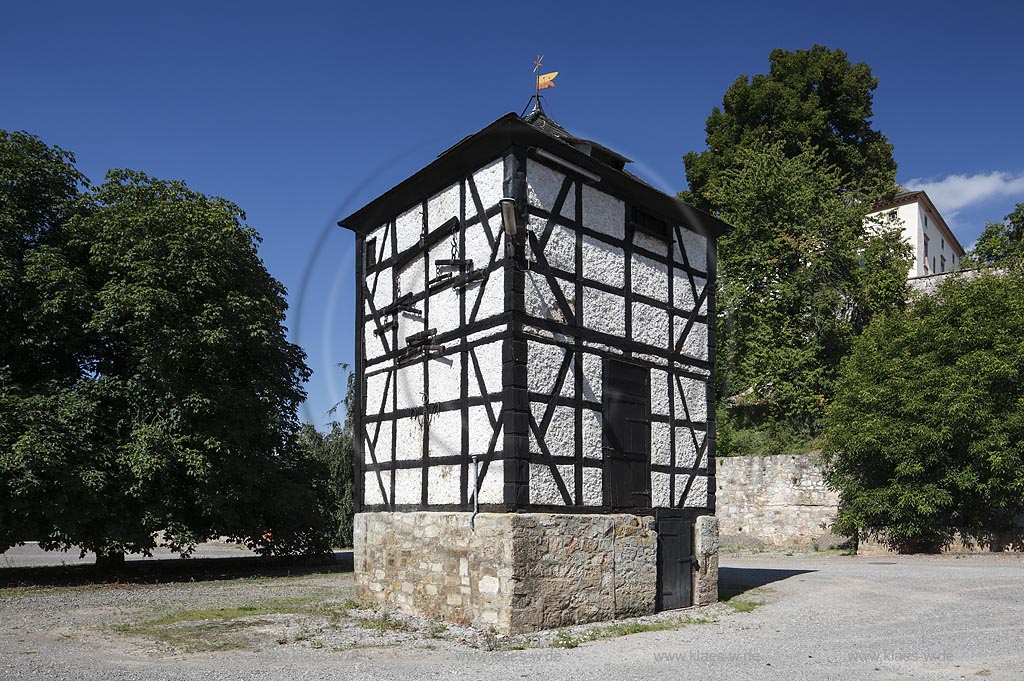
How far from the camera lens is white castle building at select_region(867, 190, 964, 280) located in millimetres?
34594

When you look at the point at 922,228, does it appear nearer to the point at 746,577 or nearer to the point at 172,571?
the point at 746,577

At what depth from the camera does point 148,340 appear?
15445 millimetres

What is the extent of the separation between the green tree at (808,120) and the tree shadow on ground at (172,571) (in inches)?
774

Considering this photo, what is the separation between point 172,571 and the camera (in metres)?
18.0

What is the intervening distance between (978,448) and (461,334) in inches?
507

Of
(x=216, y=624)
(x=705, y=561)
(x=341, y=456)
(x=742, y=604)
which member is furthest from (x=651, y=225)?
(x=341, y=456)

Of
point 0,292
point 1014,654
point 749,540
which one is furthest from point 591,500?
point 749,540

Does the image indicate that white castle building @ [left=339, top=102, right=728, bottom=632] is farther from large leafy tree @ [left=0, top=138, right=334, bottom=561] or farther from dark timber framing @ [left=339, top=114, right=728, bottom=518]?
large leafy tree @ [left=0, top=138, right=334, bottom=561]

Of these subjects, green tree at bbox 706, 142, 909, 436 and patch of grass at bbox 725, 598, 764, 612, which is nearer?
patch of grass at bbox 725, 598, 764, 612

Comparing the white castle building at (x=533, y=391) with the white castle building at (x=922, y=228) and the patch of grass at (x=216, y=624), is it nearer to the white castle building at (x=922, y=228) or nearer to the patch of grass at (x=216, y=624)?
the patch of grass at (x=216, y=624)

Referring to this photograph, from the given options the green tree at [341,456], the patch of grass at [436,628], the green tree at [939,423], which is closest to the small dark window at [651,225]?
the patch of grass at [436,628]

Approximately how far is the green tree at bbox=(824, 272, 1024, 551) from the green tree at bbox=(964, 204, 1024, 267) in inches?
238

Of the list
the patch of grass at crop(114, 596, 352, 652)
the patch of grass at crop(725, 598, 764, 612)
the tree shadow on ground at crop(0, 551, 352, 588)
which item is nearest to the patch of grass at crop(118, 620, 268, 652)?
the patch of grass at crop(114, 596, 352, 652)

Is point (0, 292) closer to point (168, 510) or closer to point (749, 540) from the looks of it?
point (168, 510)
